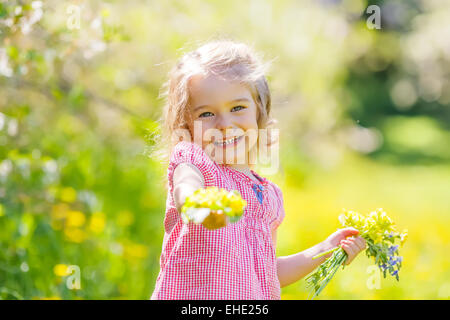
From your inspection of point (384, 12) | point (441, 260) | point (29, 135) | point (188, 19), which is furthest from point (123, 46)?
point (384, 12)

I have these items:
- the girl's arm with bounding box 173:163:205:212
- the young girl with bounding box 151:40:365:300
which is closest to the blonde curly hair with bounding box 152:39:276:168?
the young girl with bounding box 151:40:365:300

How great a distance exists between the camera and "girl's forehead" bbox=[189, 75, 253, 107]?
6.79 ft

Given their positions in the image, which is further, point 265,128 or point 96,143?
point 96,143

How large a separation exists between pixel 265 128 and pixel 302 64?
3.57m

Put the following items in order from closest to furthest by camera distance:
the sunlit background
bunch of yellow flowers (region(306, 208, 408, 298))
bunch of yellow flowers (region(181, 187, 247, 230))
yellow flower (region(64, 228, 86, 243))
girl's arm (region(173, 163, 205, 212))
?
bunch of yellow flowers (region(181, 187, 247, 230)) < girl's arm (region(173, 163, 205, 212)) < bunch of yellow flowers (region(306, 208, 408, 298)) < the sunlit background < yellow flower (region(64, 228, 86, 243))

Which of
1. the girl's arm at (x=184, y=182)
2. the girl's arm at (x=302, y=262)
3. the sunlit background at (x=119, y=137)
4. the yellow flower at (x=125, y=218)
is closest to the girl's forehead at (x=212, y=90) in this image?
the girl's arm at (x=184, y=182)

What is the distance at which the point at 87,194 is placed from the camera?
3.57 meters

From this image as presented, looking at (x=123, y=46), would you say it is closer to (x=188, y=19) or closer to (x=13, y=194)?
(x=188, y=19)

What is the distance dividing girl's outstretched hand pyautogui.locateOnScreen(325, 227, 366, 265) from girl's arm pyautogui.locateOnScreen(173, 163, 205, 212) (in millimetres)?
536

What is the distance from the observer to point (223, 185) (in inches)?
77.5

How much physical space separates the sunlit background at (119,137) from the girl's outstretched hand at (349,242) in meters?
0.76

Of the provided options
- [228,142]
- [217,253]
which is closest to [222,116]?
[228,142]

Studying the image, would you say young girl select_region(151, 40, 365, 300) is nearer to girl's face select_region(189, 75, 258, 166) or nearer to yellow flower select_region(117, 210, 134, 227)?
girl's face select_region(189, 75, 258, 166)

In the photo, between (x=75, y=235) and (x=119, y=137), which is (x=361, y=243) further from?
(x=119, y=137)
